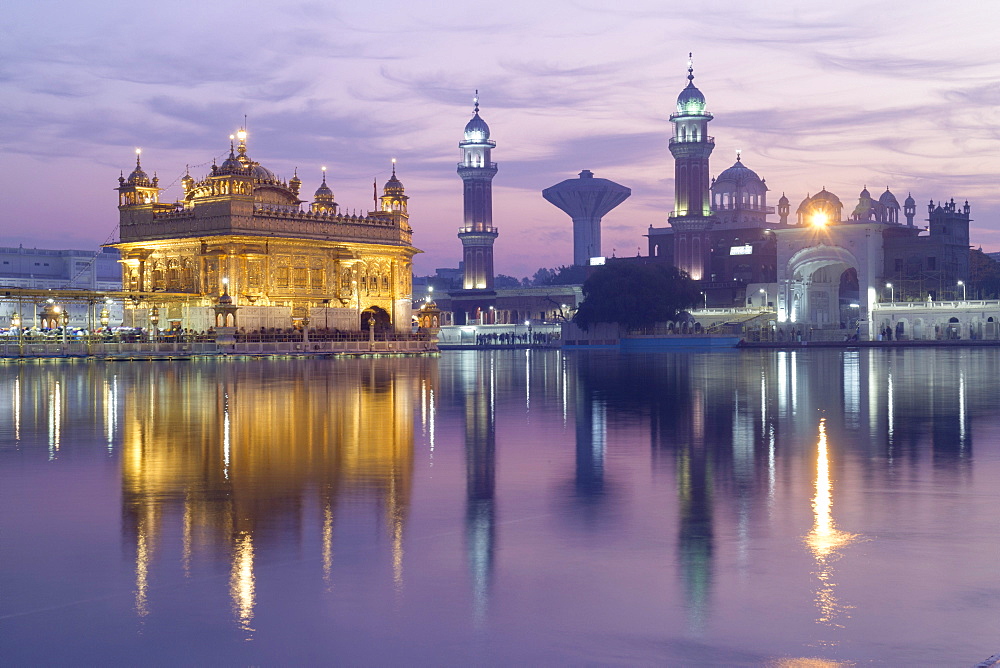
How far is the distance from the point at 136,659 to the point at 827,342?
96388 millimetres

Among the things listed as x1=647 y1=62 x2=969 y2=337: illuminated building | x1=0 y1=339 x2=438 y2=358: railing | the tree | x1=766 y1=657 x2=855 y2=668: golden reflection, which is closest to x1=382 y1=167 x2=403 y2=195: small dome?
x1=0 y1=339 x2=438 y2=358: railing

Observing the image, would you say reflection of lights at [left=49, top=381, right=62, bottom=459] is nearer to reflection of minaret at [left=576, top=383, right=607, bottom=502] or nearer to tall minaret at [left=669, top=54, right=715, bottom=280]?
reflection of minaret at [left=576, top=383, right=607, bottom=502]

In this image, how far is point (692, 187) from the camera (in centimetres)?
14575

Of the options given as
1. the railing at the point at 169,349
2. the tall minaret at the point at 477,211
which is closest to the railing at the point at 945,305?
the railing at the point at 169,349

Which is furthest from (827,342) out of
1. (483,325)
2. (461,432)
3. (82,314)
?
(461,432)

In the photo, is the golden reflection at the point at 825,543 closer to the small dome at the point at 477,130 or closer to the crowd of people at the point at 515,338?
the crowd of people at the point at 515,338

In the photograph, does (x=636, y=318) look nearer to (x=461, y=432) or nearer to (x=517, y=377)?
(x=517, y=377)

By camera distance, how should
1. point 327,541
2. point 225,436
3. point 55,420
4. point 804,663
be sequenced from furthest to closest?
point 55,420 < point 225,436 < point 327,541 < point 804,663

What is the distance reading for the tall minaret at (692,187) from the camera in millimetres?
144375

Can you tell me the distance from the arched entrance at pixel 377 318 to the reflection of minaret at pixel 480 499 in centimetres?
5531

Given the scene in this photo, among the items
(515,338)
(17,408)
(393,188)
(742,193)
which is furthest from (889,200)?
(17,408)

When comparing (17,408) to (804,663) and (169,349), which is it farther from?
(169,349)

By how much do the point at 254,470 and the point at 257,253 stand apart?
58669 mm

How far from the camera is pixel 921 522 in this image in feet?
32.2
